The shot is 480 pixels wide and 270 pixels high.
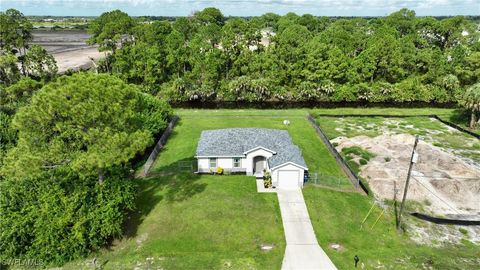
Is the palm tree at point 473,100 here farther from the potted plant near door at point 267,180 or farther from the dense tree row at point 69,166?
the dense tree row at point 69,166

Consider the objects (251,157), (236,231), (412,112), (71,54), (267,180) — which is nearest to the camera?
(236,231)

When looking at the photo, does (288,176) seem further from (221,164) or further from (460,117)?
(460,117)

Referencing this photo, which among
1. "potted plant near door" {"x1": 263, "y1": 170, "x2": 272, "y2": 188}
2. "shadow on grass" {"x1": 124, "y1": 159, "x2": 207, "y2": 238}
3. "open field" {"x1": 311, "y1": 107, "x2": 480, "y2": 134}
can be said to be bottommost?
"shadow on grass" {"x1": 124, "y1": 159, "x2": 207, "y2": 238}

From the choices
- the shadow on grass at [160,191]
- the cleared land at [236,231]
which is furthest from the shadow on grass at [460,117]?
the shadow on grass at [160,191]

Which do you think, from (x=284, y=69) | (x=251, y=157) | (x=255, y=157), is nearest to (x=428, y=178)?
(x=255, y=157)

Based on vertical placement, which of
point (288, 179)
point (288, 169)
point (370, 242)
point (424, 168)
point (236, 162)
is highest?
point (288, 169)

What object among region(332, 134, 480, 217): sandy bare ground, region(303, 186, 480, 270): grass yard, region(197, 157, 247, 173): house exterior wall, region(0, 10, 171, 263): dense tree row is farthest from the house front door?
region(0, 10, 171, 263): dense tree row

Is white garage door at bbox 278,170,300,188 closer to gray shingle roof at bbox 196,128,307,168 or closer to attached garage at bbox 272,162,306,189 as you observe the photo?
attached garage at bbox 272,162,306,189
